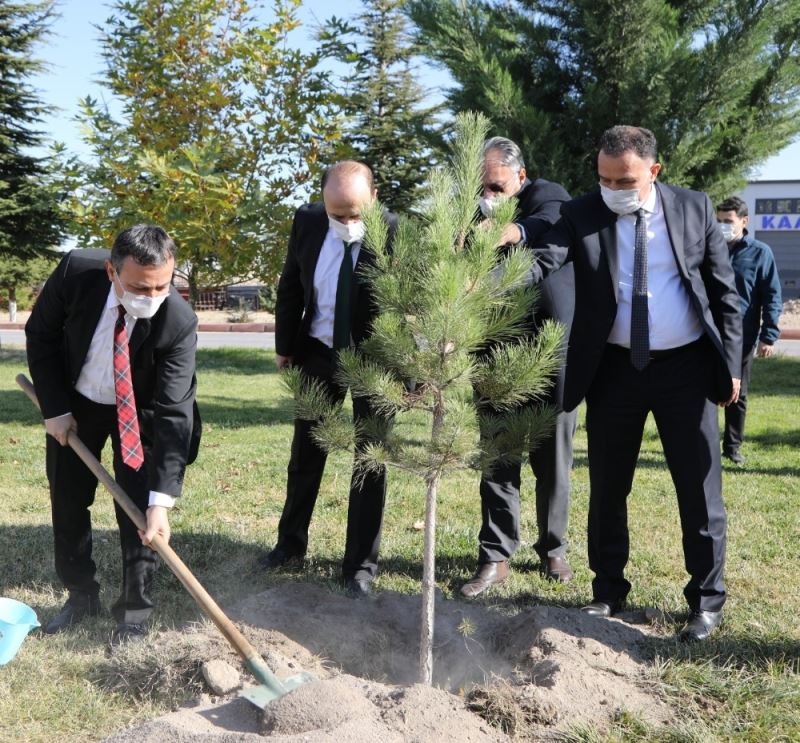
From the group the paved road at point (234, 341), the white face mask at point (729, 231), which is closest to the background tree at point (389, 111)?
the paved road at point (234, 341)

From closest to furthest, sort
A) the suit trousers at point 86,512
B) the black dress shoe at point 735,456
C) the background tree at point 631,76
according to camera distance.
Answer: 1. the suit trousers at point 86,512
2. the black dress shoe at point 735,456
3. the background tree at point 631,76

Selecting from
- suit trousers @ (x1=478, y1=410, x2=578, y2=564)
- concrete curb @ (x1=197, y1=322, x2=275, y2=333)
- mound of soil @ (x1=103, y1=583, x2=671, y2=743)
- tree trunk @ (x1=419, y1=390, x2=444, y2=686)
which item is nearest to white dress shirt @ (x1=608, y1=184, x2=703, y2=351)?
suit trousers @ (x1=478, y1=410, x2=578, y2=564)

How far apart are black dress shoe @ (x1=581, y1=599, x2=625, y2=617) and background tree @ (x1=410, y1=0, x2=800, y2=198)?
8304 mm

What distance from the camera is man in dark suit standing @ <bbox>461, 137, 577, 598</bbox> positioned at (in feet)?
13.6

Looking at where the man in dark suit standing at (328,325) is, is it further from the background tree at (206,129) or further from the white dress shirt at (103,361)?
the background tree at (206,129)

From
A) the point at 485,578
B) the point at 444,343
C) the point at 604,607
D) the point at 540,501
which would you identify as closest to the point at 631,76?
the point at 540,501

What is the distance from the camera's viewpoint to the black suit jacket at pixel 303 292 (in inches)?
159

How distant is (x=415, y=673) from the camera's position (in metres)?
3.54

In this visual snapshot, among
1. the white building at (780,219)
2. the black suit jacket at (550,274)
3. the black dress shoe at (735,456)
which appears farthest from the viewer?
the white building at (780,219)

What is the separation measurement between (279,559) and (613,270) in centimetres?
233

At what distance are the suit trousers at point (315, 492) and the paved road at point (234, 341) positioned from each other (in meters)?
13.2

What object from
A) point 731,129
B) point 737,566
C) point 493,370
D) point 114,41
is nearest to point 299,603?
point 493,370

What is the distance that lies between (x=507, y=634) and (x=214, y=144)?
726 cm

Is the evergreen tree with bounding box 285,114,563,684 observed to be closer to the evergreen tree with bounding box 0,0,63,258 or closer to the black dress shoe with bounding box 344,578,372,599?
the black dress shoe with bounding box 344,578,372,599
